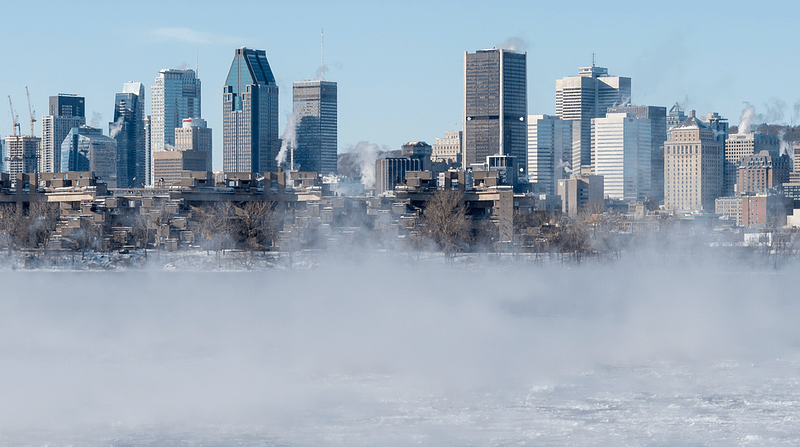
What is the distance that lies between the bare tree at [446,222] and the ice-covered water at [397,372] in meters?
50.9

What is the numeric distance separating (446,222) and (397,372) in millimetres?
72774

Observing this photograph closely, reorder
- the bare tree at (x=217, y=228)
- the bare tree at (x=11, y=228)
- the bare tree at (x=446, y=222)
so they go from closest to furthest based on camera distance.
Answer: the bare tree at (x=11, y=228), the bare tree at (x=217, y=228), the bare tree at (x=446, y=222)

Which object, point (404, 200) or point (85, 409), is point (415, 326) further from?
point (404, 200)

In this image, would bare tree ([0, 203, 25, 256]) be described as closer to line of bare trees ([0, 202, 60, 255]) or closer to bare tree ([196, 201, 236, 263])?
line of bare trees ([0, 202, 60, 255])

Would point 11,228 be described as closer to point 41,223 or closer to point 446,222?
point 41,223

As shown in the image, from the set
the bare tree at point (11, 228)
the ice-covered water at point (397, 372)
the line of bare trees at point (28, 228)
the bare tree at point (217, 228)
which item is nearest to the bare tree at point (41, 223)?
the line of bare trees at point (28, 228)

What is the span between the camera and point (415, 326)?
30.9 meters

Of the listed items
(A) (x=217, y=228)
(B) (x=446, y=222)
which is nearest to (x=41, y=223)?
(A) (x=217, y=228)

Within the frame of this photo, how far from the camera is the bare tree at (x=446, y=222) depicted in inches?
3671

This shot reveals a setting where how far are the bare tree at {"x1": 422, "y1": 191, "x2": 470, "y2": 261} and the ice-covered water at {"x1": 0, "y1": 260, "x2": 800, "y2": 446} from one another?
167ft

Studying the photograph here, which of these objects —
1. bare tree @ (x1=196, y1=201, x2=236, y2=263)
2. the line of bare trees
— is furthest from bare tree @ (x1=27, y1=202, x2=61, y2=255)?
bare tree @ (x1=196, y1=201, x2=236, y2=263)

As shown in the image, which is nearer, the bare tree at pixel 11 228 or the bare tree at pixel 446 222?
the bare tree at pixel 11 228

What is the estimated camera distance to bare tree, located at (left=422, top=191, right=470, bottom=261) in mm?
93250

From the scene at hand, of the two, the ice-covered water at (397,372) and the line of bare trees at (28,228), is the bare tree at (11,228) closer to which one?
the line of bare trees at (28,228)
